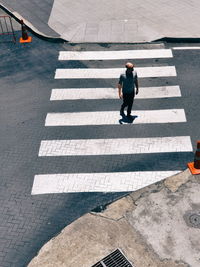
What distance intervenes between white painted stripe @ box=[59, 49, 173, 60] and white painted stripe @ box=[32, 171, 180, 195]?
20.4ft

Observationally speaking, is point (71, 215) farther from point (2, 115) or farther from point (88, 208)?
point (2, 115)

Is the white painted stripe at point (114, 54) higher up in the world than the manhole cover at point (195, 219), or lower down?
higher up

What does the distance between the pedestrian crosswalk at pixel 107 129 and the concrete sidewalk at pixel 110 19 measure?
4.69 feet

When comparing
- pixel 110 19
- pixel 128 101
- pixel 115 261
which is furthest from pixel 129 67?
pixel 110 19

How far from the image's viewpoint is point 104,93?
1323cm

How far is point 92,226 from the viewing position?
9102 mm

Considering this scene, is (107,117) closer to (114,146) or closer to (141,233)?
(114,146)

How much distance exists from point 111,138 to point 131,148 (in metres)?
0.75

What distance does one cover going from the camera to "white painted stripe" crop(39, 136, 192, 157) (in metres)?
11.1

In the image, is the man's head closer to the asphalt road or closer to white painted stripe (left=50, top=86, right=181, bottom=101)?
the asphalt road

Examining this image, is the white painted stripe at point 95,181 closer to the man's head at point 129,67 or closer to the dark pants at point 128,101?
the dark pants at point 128,101

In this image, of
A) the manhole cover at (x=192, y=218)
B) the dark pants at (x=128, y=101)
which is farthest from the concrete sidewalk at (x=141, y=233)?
the dark pants at (x=128, y=101)

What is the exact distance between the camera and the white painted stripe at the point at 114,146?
11.1 metres

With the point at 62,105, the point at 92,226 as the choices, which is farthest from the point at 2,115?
the point at 92,226
